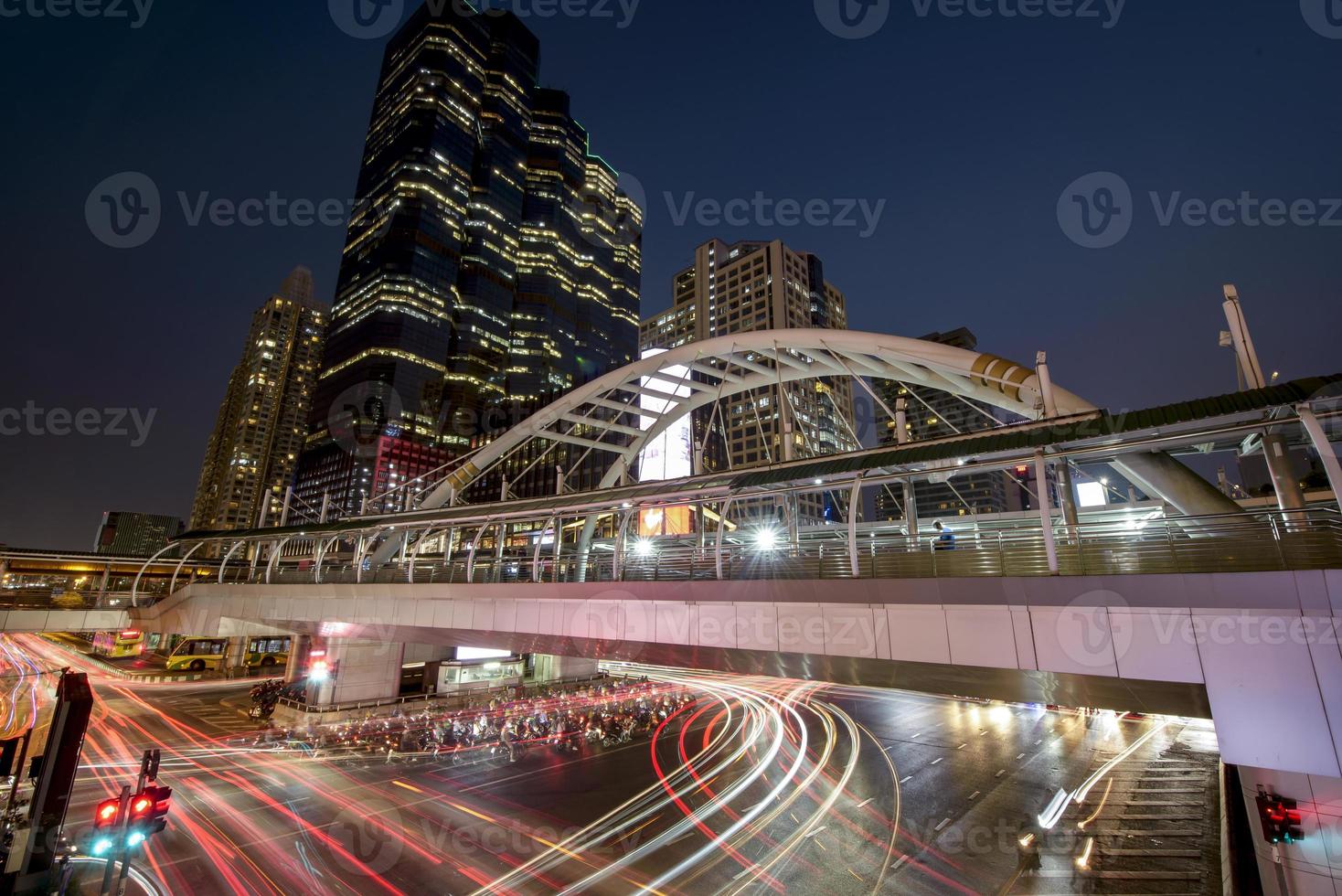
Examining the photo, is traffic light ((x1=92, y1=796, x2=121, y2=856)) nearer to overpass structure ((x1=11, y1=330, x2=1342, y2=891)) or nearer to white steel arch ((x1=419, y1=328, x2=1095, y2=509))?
overpass structure ((x1=11, y1=330, x2=1342, y2=891))

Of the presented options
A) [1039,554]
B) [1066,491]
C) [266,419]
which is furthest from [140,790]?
[266,419]

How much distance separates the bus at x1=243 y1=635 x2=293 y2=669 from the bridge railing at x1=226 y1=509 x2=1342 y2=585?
5410 cm

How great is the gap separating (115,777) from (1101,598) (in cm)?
3349

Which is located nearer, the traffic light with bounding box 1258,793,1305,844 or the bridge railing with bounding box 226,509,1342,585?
the bridge railing with bounding box 226,509,1342,585

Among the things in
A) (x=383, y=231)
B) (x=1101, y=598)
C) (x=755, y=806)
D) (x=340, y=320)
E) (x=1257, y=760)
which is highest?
(x=383, y=231)

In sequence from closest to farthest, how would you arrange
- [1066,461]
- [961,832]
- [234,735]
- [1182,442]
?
[1182,442] < [1066,461] < [961,832] < [234,735]

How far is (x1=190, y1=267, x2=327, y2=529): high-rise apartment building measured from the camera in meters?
177

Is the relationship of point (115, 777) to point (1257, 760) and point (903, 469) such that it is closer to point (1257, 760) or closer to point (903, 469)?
point (903, 469)

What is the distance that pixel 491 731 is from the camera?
30.6 meters

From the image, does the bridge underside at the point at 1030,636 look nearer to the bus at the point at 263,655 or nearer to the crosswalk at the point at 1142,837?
the crosswalk at the point at 1142,837

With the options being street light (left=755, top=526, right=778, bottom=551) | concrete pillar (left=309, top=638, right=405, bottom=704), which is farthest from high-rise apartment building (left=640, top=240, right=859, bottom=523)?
street light (left=755, top=526, right=778, bottom=551)

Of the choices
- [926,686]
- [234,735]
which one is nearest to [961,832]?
[926,686]

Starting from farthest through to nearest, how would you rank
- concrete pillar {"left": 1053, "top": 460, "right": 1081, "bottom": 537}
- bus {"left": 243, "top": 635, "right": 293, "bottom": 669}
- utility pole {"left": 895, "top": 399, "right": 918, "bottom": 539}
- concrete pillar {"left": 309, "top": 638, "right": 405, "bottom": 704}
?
bus {"left": 243, "top": 635, "right": 293, "bottom": 669} → concrete pillar {"left": 309, "top": 638, "right": 405, "bottom": 704} → utility pole {"left": 895, "top": 399, "right": 918, "bottom": 539} → concrete pillar {"left": 1053, "top": 460, "right": 1081, "bottom": 537}

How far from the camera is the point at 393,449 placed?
13075 centimetres
